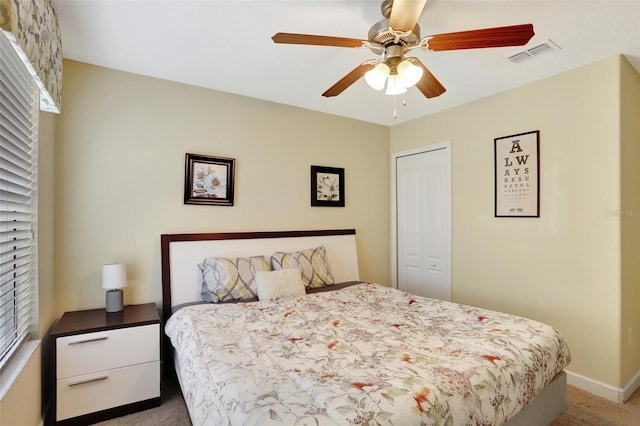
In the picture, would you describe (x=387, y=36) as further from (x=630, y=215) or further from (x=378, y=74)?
(x=630, y=215)

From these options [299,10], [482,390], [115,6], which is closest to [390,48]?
[299,10]

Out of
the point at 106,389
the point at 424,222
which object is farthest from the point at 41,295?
the point at 424,222

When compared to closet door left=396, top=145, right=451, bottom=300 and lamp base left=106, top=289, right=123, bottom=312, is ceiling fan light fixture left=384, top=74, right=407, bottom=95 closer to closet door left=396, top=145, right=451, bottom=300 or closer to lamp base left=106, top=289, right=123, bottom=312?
closet door left=396, top=145, right=451, bottom=300

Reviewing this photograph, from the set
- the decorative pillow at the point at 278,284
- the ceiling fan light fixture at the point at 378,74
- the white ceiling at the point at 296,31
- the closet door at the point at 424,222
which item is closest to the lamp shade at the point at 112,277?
the decorative pillow at the point at 278,284

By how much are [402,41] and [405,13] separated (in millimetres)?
339

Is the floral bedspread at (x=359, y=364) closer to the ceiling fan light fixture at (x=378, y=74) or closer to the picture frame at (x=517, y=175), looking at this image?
the picture frame at (x=517, y=175)

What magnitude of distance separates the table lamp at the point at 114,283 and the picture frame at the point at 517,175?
10.7ft

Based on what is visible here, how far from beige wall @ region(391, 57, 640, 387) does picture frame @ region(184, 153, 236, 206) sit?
2374mm

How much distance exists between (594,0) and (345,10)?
53.0 inches

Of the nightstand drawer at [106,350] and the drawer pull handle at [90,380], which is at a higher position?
the nightstand drawer at [106,350]

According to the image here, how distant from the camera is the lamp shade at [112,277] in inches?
96.0

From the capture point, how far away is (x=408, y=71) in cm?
182

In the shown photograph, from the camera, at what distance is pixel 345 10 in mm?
1898

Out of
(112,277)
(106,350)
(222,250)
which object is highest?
(222,250)
